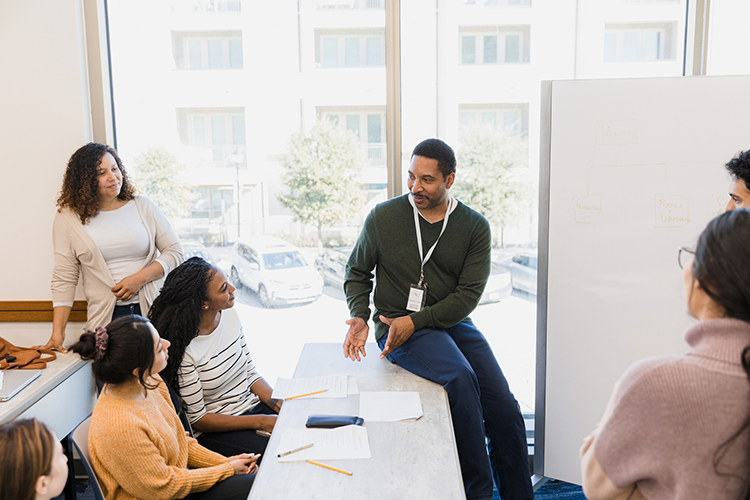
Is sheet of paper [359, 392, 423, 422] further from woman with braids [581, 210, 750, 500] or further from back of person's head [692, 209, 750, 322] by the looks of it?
back of person's head [692, 209, 750, 322]

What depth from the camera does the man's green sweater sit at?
7.55 ft

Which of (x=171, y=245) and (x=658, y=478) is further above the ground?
(x=171, y=245)

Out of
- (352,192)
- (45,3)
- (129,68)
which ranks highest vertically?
(45,3)

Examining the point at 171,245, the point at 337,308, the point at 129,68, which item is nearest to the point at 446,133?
the point at 337,308

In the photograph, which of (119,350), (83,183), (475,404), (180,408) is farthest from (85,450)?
(83,183)

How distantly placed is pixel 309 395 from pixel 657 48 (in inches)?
95.3

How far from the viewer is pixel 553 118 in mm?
2303

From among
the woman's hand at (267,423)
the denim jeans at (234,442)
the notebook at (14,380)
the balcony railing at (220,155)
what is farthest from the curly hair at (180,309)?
the balcony railing at (220,155)

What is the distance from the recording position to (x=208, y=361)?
2.02m

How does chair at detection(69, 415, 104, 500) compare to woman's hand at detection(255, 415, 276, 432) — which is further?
woman's hand at detection(255, 415, 276, 432)

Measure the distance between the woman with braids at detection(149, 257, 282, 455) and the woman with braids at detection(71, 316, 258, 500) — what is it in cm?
25

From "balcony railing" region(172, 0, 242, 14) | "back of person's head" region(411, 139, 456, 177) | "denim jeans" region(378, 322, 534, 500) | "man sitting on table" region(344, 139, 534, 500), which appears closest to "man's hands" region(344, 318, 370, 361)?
"man sitting on table" region(344, 139, 534, 500)

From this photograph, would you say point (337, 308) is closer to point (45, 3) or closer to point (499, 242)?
point (499, 242)

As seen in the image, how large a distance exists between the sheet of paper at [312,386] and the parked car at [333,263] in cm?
89
